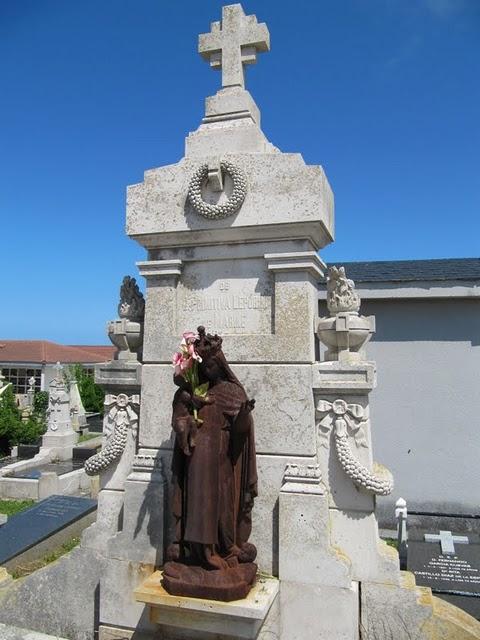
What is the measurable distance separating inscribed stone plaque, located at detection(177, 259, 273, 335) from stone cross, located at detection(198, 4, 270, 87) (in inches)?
68.8

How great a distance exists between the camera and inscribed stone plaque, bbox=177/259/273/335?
4.17 metres

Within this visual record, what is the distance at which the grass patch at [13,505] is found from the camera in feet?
37.1

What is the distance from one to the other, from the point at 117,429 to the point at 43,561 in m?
3.03

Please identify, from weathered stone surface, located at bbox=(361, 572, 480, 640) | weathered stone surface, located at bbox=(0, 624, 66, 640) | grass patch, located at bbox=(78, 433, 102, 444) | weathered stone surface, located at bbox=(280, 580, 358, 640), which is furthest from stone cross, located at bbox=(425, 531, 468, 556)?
grass patch, located at bbox=(78, 433, 102, 444)

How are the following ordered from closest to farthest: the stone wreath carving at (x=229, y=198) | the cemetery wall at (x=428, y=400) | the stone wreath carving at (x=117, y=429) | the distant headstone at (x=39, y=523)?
1. the stone wreath carving at (x=229, y=198)
2. the stone wreath carving at (x=117, y=429)
3. the distant headstone at (x=39, y=523)
4. the cemetery wall at (x=428, y=400)

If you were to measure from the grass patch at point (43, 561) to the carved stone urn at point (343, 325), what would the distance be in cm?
367

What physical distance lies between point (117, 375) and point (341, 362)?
1.96m

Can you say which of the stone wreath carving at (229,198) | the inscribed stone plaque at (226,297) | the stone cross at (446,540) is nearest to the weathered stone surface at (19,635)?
the inscribed stone plaque at (226,297)

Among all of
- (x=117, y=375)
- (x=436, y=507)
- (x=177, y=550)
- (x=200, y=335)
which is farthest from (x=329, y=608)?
(x=436, y=507)

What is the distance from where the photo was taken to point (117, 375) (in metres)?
4.45

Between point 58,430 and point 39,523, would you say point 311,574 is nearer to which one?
point 39,523

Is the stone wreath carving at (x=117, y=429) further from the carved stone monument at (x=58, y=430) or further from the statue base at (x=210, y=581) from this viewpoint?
the carved stone monument at (x=58, y=430)

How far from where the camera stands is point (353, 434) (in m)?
3.87

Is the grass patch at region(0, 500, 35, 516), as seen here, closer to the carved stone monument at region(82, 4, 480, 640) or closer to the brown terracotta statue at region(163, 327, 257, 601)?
the carved stone monument at region(82, 4, 480, 640)
